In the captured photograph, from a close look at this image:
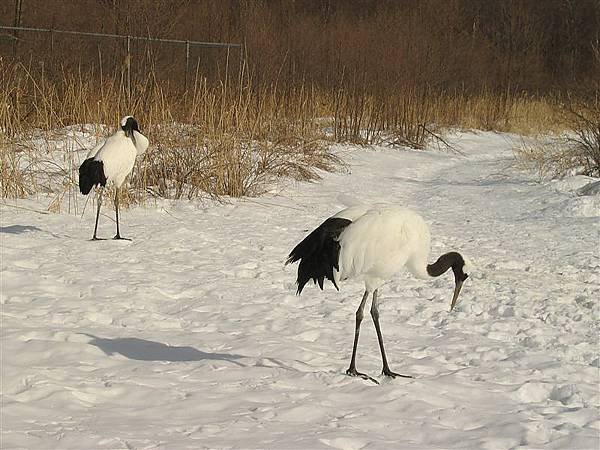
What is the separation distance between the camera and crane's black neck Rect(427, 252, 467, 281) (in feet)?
14.3

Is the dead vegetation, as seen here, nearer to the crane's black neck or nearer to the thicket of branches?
the thicket of branches

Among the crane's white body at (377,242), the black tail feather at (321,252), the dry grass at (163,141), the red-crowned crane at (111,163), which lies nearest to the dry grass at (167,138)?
the dry grass at (163,141)

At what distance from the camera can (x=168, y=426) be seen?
10.7 feet

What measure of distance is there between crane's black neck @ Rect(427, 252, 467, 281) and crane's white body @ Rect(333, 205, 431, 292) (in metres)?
0.23

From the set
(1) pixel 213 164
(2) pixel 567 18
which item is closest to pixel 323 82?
(1) pixel 213 164

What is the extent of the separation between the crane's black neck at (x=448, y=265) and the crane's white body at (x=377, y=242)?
0.23 meters

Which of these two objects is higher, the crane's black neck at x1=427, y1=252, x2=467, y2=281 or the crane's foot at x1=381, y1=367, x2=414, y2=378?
the crane's black neck at x1=427, y1=252, x2=467, y2=281

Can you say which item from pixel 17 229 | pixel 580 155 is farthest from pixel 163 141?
pixel 580 155

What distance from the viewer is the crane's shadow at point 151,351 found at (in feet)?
13.9

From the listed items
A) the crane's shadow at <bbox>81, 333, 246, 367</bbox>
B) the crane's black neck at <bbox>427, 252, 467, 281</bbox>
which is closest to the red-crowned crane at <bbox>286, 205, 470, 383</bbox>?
the crane's black neck at <bbox>427, 252, 467, 281</bbox>

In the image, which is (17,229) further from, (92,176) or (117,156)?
(117,156)

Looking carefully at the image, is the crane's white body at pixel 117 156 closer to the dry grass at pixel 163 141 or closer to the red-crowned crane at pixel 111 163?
the red-crowned crane at pixel 111 163

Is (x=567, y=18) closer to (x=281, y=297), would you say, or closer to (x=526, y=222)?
(x=526, y=222)

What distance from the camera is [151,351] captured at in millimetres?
4332
